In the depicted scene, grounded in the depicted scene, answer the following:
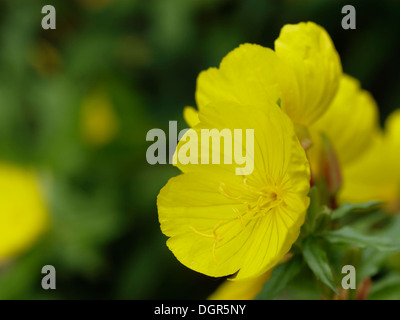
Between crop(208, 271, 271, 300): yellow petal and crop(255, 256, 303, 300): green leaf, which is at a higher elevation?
crop(255, 256, 303, 300): green leaf

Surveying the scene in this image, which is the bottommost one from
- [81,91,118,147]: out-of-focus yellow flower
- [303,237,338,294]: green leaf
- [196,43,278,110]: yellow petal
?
[303,237,338,294]: green leaf

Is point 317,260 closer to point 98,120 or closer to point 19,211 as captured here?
point 19,211

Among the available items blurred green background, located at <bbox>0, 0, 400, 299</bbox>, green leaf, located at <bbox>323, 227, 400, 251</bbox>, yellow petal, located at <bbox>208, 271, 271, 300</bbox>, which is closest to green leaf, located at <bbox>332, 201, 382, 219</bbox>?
green leaf, located at <bbox>323, 227, 400, 251</bbox>

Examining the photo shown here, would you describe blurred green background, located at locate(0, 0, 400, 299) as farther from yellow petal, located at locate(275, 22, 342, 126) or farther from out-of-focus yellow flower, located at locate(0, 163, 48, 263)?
yellow petal, located at locate(275, 22, 342, 126)

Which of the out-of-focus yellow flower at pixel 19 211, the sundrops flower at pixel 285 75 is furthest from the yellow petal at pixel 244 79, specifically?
the out-of-focus yellow flower at pixel 19 211

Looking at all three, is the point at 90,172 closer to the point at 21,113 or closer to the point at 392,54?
the point at 21,113

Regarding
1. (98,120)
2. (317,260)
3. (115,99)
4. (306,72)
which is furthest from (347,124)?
(98,120)

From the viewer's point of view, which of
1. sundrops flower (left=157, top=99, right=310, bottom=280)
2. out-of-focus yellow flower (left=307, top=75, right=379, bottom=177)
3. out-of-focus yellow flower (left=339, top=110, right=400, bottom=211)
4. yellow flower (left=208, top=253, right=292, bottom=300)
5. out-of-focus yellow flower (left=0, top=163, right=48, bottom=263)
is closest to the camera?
sundrops flower (left=157, top=99, right=310, bottom=280)

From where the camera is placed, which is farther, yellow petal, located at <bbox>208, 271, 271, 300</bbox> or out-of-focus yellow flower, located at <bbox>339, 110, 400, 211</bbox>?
out-of-focus yellow flower, located at <bbox>339, 110, 400, 211</bbox>

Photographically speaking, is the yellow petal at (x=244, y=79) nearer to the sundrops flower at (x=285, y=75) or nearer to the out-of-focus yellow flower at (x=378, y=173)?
the sundrops flower at (x=285, y=75)
